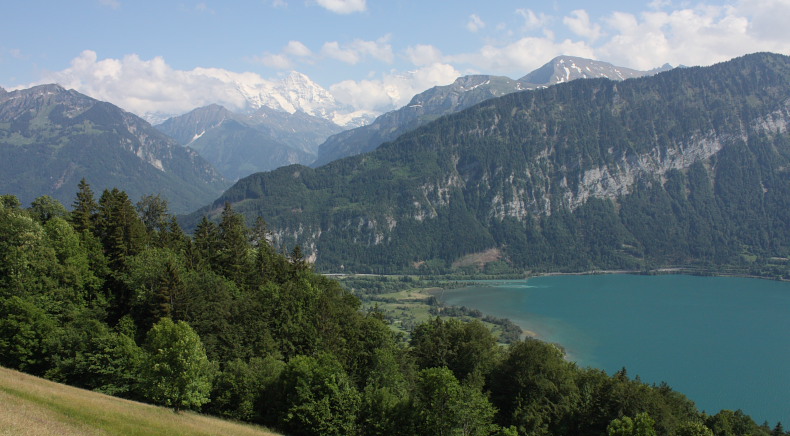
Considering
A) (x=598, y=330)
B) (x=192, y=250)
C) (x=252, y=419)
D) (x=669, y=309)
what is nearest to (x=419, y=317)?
(x=598, y=330)

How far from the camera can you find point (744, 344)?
12744 centimetres

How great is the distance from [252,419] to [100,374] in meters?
11.2

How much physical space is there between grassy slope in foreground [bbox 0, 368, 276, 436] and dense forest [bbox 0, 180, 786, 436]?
103 inches

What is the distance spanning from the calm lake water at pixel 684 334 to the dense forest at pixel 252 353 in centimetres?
5766

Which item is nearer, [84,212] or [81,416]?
[81,416]

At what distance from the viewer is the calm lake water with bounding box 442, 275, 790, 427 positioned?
327ft

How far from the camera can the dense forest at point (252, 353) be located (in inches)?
1363

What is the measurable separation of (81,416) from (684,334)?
457 feet

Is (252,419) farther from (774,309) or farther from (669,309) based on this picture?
(774,309)

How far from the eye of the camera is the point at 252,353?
1705 inches

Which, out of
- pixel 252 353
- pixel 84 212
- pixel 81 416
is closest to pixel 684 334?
pixel 252 353

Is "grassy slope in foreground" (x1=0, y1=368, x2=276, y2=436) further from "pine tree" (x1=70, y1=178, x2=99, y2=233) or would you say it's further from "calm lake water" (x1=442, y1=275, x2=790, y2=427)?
"calm lake water" (x1=442, y1=275, x2=790, y2=427)

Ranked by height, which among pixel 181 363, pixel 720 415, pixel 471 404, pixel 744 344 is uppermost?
pixel 181 363

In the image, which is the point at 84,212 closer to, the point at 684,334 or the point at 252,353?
the point at 252,353
